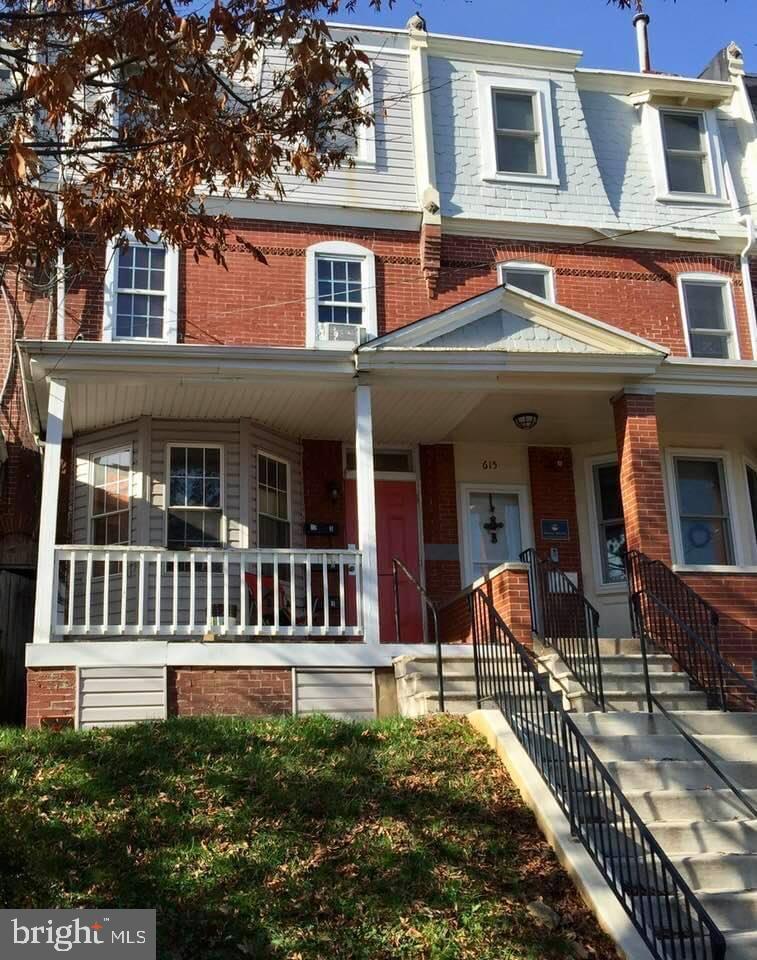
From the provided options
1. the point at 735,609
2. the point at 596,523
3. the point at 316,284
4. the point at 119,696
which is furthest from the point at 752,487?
the point at 119,696

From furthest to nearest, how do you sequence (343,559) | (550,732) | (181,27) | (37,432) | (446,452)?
(446,452), (37,432), (343,559), (550,732), (181,27)

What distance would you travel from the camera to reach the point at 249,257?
14984 mm

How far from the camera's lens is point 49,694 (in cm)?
1069

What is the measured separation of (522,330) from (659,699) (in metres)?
4.52

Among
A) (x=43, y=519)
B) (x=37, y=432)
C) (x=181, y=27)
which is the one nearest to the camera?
(x=181, y=27)

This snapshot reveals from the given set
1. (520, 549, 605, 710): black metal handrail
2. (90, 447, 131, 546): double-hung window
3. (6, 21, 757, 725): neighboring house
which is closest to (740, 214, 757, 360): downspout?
(6, 21, 757, 725): neighboring house

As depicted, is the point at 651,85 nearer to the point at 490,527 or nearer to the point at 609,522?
the point at 609,522

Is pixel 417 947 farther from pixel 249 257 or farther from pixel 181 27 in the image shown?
pixel 249 257

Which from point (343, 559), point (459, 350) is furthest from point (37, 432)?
point (459, 350)

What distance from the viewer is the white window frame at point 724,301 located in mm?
15805

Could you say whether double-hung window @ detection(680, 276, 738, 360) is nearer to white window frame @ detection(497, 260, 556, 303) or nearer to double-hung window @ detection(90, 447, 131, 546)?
white window frame @ detection(497, 260, 556, 303)

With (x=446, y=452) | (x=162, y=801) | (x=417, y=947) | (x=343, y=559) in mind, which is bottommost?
(x=417, y=947)

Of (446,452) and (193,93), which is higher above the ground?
(193,93)

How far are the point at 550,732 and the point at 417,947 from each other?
2.27 m
